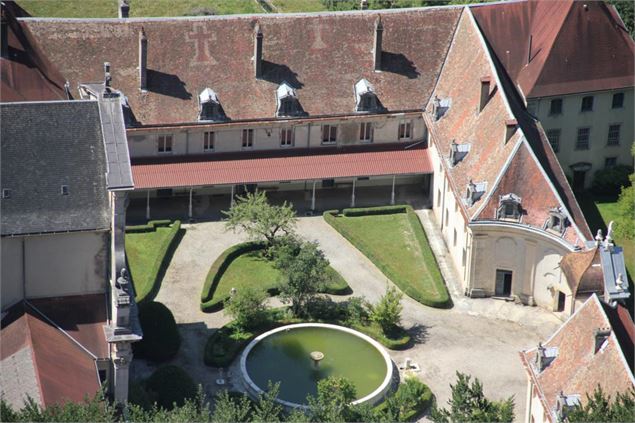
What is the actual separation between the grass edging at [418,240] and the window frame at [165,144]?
40.5 feet

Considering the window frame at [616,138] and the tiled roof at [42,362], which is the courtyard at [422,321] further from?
the window frame at [616,138]

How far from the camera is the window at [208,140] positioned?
11088 centimetres

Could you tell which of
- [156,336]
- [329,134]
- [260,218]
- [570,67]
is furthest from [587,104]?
[156,336]

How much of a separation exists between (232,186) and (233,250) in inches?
248

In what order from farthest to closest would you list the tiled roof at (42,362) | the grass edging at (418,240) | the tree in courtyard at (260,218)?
1. the tree in courtyard at (260,218)
2. the grass edging at (418,240)
3. the tiled roof at (42,362)

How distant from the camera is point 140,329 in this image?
86250mm

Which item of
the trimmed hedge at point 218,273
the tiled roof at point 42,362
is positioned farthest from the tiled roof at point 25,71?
the tiled roof at point 42,362

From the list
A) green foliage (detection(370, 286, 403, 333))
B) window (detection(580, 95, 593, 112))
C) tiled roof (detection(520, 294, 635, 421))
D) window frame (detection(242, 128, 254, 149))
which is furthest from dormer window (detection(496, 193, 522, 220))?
window frame (detection(242, 128, 254, 149))

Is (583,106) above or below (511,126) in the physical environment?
above

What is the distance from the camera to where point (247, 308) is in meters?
97.3

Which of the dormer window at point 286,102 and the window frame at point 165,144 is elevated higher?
the dormer window at point 286,102

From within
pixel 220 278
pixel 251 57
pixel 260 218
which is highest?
pixel 251 57

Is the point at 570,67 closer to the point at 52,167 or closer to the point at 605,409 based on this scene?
the point at 52,167

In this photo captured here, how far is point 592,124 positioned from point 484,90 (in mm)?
14181
